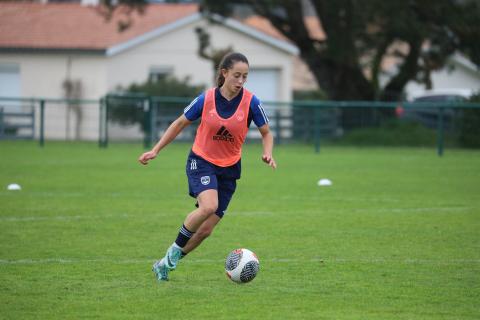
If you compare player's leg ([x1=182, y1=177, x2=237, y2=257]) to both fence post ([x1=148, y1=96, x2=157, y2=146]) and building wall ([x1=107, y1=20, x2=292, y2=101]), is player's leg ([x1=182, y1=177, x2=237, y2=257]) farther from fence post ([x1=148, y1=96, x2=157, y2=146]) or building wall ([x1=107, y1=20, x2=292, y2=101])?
building wall ([x1=107, y1=20, x2=292, y2=101])

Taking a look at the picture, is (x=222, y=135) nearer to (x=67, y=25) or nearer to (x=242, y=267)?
(x=242, y=267)

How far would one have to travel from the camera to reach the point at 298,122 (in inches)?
1148

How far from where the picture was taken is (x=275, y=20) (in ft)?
108

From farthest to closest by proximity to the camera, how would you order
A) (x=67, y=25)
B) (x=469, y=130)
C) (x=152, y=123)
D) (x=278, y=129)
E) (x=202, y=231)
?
(x=67, y=25)
(x=278, y=129)
(x=152, y=123)
(x=469, y=130)
(x=202, y=231)

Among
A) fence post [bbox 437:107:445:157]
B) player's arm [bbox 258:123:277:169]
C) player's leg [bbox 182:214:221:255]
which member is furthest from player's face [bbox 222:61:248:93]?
fence post [bbox 437:107:445:157]

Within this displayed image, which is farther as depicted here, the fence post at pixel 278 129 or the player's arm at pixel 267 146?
the fence post at pixel 278 129

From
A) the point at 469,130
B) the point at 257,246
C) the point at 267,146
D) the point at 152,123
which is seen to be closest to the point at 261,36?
the point at 152,123

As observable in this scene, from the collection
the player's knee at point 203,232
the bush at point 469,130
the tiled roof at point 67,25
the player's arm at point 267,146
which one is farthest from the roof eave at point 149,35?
the player's knee at point 203,232

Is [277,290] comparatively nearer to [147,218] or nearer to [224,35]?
[147,218]

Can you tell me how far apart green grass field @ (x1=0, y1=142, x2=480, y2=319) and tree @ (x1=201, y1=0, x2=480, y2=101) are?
1053cm

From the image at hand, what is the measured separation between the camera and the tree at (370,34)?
28.9 meters

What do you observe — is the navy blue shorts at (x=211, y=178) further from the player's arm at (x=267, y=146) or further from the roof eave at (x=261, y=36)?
the roof eave at (x=261, y=36)

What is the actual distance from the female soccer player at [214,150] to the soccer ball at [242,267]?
0.43m

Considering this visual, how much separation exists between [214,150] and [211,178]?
270 mm
